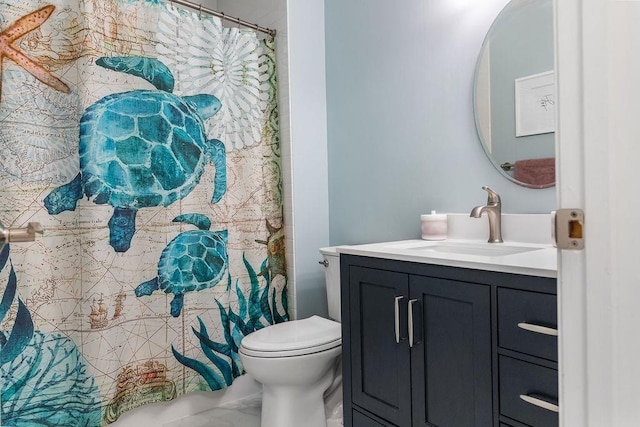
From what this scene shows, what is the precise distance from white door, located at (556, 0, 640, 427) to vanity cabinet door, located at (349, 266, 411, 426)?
33.3 inches

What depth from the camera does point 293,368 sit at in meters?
1.71

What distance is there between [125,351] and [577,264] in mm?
1782

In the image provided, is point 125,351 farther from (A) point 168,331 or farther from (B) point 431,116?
(B) point 431,116

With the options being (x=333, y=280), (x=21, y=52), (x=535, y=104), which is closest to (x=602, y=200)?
(x=535, y=104)

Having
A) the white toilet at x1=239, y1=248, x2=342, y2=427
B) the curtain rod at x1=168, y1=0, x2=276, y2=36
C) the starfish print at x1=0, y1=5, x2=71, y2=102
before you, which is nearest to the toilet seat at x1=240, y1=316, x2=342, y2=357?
the white toilet at x1=239, y1=248, x2=342, y2=427

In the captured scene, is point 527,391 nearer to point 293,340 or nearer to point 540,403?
point 540,403

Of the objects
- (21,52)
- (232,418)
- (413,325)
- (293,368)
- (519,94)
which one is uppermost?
(21,52)

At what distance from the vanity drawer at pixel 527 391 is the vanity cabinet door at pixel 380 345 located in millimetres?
321

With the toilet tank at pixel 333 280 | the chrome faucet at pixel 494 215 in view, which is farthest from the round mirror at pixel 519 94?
the toilet tank at pixel 333 280

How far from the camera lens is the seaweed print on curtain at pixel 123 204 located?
5.24 feet

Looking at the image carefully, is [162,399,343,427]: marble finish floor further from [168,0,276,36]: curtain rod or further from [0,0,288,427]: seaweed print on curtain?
[168,0,276,36]: curtain rod

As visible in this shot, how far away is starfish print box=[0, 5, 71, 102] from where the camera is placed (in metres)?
1.56

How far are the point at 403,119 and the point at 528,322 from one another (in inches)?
47.2

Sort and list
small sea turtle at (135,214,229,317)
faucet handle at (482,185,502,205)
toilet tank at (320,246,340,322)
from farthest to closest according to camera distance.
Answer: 1. toilet tank at (320,246,340,322)
2. small sea turtle at (135,214,229,317)
3. faucet handle at (482,185,502,205)
